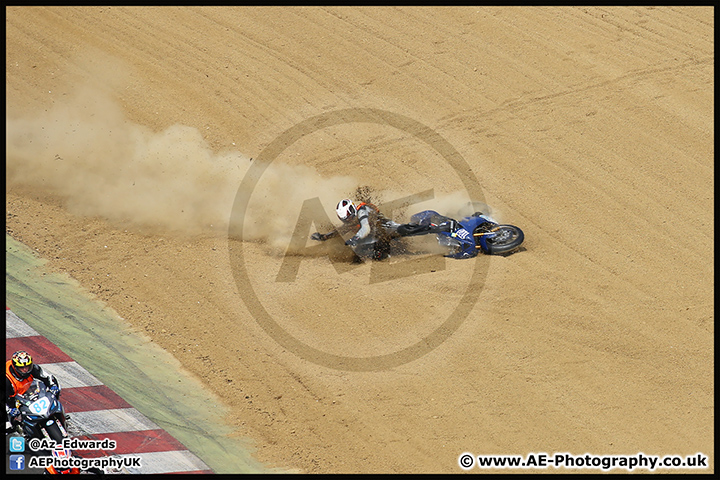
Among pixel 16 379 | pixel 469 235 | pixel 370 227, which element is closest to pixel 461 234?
pixel 469 235

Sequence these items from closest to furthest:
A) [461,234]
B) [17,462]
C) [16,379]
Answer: [16,379], [17,462], [461,234]

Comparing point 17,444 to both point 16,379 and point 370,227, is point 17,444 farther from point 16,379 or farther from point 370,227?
point 370,227

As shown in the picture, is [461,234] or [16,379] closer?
[16,379]

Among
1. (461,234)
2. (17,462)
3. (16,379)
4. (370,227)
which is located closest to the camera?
(16,379)

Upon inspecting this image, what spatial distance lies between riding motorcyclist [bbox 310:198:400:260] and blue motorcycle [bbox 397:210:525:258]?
304mm

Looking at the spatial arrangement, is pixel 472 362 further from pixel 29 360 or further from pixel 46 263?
pixel 46 263

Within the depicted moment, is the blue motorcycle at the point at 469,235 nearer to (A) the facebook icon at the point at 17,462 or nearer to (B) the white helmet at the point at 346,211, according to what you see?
(B) the white helmet at the point at 346,211

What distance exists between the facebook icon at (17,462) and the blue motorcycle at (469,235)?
315 inches

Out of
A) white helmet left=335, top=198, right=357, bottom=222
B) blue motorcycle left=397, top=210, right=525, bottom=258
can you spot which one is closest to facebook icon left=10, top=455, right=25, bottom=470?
white helmet left=335, top=198, right=357, bottom=222

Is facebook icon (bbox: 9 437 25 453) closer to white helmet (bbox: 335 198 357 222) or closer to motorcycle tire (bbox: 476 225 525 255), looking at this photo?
white helmet (bbox: 335 198 357 222)

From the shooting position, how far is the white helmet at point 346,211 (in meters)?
14.8

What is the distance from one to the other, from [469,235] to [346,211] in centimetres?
263

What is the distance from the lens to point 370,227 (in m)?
14.7

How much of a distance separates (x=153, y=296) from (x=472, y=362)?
645 centimetres
